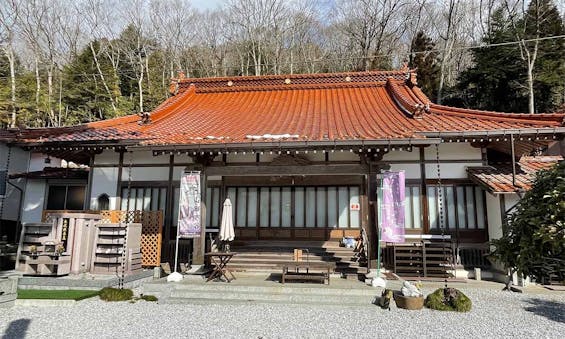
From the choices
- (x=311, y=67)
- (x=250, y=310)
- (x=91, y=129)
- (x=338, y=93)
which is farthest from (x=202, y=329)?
(x=311, y=67)

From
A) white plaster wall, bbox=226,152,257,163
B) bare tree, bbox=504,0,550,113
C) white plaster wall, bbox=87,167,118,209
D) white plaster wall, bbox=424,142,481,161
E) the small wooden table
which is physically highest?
bare tree, bbox=504,0,550,113

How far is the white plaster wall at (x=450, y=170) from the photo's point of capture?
32.4 feet

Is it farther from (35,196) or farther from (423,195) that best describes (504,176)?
(35,196)

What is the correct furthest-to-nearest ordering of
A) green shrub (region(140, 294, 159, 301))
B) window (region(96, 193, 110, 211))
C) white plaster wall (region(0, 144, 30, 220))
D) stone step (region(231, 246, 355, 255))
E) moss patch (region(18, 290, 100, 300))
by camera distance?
white plaster wall (region(0, 144, 30, 220))
window (region(96, 193, 110, 211))
stone step (region(231, 246, 355, 255))
green shrub (region(140, 294, 159, 301))
moss patch (region(18, 290, 100, 300))

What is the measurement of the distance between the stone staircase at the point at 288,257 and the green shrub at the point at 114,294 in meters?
3.17

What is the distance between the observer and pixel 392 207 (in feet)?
27.6

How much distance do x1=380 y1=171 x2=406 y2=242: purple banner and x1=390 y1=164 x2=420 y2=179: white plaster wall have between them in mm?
1642

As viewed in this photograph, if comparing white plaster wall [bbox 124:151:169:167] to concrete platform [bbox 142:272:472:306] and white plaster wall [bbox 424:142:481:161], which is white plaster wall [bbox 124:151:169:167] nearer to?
concrete platform [bbox 142:272:472:306]

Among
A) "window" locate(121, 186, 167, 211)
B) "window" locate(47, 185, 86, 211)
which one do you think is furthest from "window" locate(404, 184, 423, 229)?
"window" locate(47, 185, 86, 211)

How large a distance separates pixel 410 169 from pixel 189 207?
6215 mm

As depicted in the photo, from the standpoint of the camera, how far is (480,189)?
9.85 metres

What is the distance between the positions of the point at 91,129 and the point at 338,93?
8.87 meters

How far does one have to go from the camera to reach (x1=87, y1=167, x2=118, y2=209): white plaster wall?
11078mm

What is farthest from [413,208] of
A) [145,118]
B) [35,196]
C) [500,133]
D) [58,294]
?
[35,196]
